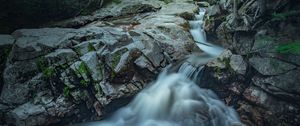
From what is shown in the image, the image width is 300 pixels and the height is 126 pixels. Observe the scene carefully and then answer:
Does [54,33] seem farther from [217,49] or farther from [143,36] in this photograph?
[217,49]

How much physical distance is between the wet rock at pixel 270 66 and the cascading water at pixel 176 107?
141cm

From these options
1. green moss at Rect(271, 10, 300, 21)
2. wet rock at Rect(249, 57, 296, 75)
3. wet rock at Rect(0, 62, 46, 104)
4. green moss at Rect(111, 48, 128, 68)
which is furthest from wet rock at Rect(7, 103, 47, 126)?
green moss at Rect(271, 10, 300, 21)

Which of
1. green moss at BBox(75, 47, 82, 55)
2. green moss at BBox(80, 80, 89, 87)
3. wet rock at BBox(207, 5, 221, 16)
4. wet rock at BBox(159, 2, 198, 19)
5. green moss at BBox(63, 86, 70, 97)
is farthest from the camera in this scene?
wet rock at BBox(159, 2, 198, 19)

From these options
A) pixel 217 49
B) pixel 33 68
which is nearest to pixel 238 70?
pixel 217 49

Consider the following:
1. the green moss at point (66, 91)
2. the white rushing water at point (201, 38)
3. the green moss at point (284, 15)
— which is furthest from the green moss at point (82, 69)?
the green moss at point (284, 15)

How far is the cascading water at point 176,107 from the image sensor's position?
770 centimetres

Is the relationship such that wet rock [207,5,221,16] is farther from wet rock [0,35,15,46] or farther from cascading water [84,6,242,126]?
wet rock [0,35,15,46]

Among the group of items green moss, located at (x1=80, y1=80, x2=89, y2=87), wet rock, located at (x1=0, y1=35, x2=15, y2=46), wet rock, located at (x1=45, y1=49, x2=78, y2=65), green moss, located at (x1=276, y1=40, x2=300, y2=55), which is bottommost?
green moss, located at (x1=80, y1=80, x2=89, y2=87)

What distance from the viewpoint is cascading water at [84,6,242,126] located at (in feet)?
25.2

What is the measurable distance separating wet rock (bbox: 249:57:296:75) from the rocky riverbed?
0.08 ft

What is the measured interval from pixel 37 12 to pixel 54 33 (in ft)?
7.70

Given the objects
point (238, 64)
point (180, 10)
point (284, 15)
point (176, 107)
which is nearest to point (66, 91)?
point (176, 107)

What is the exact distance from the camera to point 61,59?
808cm

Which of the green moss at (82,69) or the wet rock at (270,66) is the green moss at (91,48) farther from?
the wet rock at (270,66)
